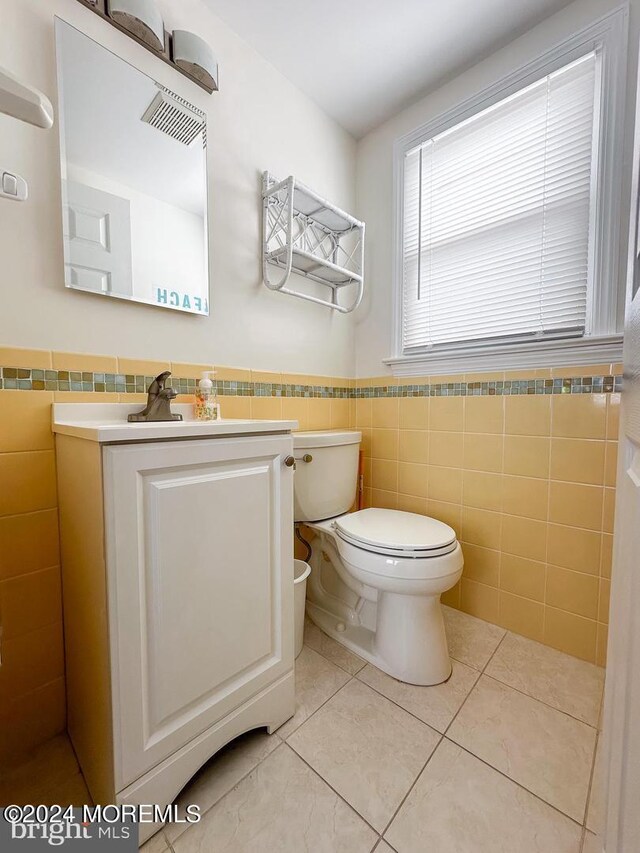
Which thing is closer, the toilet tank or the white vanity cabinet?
the white vanity cabinet

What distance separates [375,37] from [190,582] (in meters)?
1.89

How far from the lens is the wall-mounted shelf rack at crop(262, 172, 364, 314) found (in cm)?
134

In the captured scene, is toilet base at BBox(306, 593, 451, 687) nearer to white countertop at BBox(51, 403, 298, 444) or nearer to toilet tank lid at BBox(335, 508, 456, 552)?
toilet tank lid at BBox(335, 508, 456, 552)

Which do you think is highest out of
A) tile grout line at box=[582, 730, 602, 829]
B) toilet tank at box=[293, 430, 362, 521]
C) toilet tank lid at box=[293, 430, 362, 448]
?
toilet tank lid at box=[293, 430, 362, 448]

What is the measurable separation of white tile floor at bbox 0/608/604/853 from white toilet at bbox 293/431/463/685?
10cm

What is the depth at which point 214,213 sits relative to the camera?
48.3 inches

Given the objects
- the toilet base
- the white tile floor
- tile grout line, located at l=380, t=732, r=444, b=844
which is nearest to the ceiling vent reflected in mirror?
the toilet base

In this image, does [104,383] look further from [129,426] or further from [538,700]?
[538,700]

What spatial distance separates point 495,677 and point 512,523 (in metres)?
0.52

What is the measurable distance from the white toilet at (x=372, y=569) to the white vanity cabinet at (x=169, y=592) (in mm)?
317

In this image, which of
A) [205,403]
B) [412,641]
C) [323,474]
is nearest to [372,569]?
[412,641]

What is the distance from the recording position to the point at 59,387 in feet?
3.01

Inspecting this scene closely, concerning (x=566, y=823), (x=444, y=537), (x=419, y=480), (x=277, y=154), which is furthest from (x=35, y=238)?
(x=566, y=823)

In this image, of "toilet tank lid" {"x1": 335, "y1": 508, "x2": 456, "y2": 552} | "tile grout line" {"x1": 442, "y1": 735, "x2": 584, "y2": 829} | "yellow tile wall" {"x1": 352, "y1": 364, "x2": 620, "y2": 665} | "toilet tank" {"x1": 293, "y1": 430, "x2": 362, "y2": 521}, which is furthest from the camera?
"toilet tank" {"x1": 293, "y1": 430, "x2": 362, "y2": 521}
